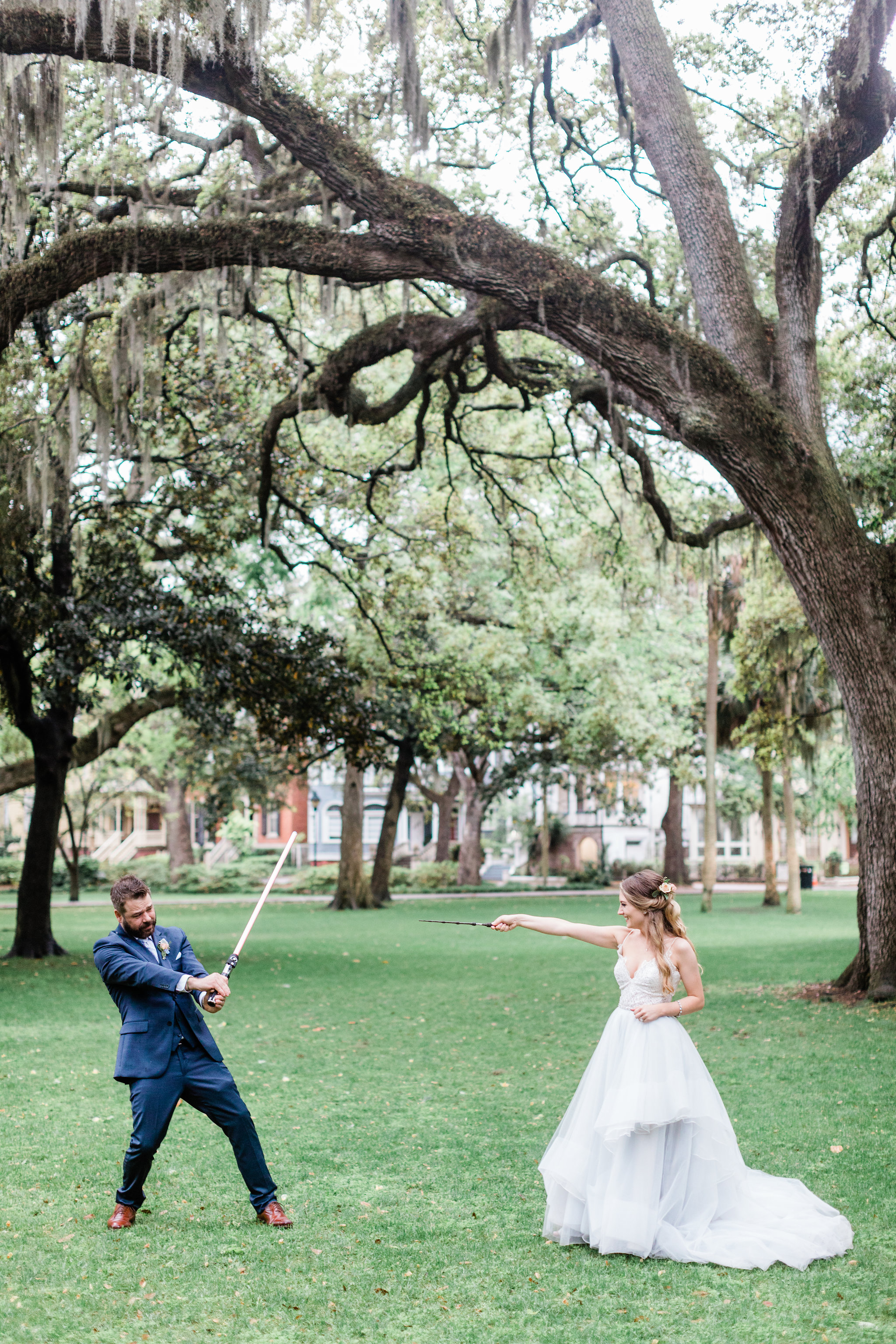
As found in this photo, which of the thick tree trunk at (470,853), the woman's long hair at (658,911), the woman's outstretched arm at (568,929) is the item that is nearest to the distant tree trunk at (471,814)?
the thick tree trunk at (470,853)

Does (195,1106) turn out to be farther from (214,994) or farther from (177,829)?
(177,829)

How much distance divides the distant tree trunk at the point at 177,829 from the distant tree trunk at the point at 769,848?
64.1 ft

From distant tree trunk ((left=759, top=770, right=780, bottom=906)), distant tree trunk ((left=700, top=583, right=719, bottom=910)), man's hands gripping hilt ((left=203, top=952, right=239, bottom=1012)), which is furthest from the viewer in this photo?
distant tree trunk ((left=759, top=770, right=780, bottom=906))

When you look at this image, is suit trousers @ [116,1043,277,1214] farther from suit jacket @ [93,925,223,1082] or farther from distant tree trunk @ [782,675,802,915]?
distant tree trunk @ [782,675,802,915]

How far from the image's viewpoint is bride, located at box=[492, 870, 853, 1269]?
15.5ft

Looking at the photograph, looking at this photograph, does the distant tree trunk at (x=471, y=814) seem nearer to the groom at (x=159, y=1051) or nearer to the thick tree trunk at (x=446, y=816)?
the thick tree trunk at (x=446, y=816)

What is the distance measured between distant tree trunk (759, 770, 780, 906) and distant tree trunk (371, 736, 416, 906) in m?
8.71

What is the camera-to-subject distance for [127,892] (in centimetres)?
521

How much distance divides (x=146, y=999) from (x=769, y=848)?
87.6ft

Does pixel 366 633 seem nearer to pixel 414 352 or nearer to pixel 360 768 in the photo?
pixel 360 768

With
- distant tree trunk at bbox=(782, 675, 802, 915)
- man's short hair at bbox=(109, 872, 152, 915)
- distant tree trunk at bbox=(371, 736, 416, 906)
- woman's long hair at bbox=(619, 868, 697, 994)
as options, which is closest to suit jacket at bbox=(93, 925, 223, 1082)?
man's short hair at bbox=(109, 872, 152, 915)

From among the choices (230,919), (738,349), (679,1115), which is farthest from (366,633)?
(679,1115)

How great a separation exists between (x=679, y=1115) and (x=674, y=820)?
32365mm

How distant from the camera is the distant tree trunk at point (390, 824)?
101 ft
